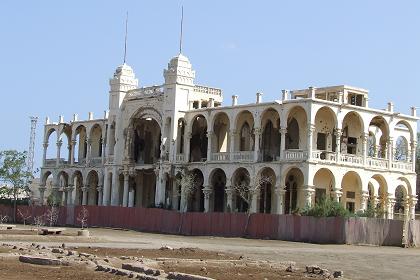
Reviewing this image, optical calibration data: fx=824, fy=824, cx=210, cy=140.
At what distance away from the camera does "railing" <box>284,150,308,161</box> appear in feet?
184

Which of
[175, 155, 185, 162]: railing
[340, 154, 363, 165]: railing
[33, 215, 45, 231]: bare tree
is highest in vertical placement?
[175, 155, 185, 162]: railing

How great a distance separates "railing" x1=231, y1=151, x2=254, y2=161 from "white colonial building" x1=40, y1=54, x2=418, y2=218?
0.25 ft

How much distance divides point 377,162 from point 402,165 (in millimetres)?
2954

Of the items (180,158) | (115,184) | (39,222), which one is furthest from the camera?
(115,184)

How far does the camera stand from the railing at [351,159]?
5767 cm

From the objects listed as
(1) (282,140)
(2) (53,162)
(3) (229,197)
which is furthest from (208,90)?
(2) (53,162)

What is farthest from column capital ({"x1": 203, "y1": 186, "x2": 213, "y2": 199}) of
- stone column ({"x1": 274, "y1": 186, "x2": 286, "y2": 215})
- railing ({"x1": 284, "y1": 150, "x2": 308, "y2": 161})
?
railing ({"x1": 284, "y1": 150, "x2": 308, "y2": 161})

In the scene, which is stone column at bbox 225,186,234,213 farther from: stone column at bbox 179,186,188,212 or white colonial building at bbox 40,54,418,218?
stone column at bbox 179,186,188,212

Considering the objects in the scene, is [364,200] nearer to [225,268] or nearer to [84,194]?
[84,194]

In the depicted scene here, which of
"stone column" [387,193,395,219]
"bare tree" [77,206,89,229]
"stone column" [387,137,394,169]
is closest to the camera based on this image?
"stone column" [387,137,394,169]

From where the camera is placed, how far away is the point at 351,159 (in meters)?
58.3

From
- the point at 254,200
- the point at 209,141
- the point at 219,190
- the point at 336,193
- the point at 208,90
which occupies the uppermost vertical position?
the point at 208,90

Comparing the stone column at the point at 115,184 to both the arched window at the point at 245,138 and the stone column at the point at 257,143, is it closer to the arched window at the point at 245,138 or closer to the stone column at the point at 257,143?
the arched window at the point at 245,138

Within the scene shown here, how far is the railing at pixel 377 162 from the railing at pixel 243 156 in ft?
27.6
